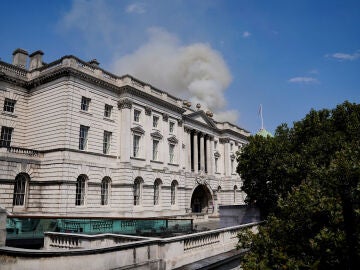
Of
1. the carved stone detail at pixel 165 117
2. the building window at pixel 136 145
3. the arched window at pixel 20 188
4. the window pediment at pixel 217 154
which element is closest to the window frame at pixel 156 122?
the carved stone detail at pixel 165 117

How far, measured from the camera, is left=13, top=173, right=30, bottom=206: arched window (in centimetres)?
2753

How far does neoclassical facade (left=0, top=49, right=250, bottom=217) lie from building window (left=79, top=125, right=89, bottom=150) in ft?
0.31

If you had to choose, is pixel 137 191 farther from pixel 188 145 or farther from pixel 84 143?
pixel 188 145

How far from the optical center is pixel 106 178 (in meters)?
33.1

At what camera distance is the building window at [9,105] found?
30.5m

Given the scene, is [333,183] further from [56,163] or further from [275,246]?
[56,163]

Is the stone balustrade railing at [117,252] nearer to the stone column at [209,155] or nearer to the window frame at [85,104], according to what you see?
the window frame at [85,104]

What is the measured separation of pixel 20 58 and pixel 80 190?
16410 millimetres

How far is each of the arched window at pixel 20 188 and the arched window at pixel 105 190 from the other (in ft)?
23.3

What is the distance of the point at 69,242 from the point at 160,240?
169 inches

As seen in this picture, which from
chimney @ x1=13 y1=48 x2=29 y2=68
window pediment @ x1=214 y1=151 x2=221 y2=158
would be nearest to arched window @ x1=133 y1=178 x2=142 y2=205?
chimney @ x1=13 y1=48 x2=29 y2=68

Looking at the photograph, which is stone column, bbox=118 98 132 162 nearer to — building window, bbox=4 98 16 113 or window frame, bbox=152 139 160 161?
window frame, bbox=152 139 160 161

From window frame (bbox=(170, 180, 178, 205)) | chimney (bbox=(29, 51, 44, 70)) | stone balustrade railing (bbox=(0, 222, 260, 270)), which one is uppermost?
chimney (bbox=(29, 51, 44, 70))

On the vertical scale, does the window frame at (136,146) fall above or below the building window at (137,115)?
below
